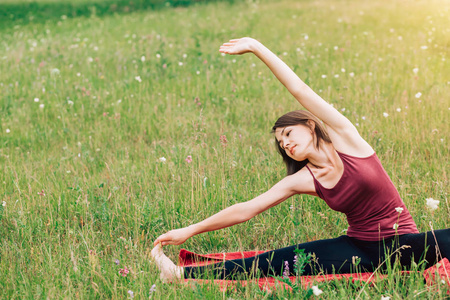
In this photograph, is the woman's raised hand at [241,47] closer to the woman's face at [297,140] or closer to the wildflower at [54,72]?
the woman's face at [297,140]

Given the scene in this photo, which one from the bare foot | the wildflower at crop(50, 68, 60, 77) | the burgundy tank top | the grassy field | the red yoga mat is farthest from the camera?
the wildflower at crop(50, 68, 60, 77)

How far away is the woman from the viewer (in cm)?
283

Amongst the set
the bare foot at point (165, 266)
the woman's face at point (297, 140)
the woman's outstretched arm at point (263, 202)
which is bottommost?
the bare foot at point (165, 266)

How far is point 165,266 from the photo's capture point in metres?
3.02

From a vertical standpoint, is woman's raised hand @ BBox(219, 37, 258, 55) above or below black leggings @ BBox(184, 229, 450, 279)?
above

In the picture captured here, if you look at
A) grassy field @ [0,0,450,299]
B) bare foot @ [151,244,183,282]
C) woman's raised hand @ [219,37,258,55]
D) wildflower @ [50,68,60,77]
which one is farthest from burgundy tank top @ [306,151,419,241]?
wildflower @ [50,68,60,77]

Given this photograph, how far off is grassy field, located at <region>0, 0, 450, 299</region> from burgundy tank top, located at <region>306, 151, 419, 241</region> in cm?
32

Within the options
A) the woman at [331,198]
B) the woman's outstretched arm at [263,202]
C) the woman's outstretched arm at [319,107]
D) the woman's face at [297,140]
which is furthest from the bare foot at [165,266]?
the woman's outstretched arm at [319,107]

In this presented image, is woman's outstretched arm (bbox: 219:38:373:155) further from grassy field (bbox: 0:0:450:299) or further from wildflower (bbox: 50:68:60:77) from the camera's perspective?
wildflower (bbox: 50:68:60:77)

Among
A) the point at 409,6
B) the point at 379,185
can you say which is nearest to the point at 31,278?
the point at 379,185

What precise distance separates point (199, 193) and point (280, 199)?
1.06 metres

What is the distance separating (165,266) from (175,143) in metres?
2.31

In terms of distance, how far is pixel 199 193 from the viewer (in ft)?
12.7

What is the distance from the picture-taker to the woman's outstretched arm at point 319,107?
2.85m
